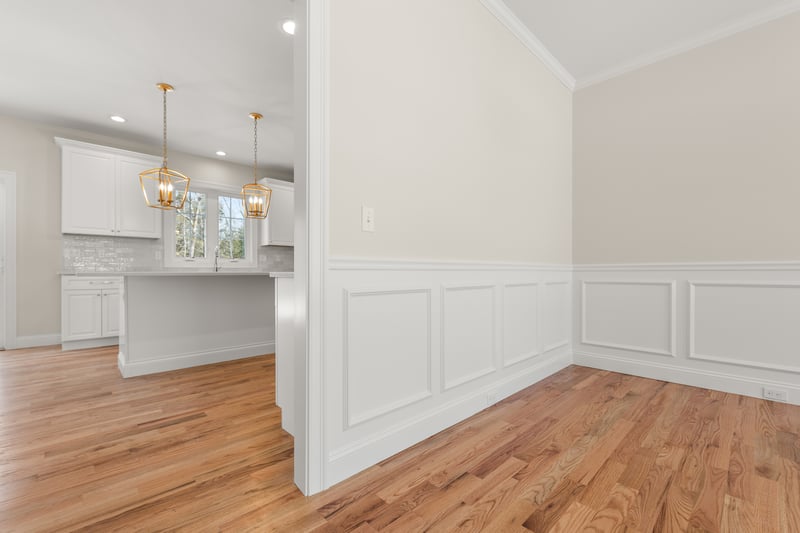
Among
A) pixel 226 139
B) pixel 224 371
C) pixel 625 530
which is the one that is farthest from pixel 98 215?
pixel 625 530

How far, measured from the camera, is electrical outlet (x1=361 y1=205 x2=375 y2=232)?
1608mm

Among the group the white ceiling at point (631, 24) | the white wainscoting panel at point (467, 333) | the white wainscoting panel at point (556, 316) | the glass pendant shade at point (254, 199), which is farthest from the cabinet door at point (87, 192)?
the white wainscoting panel at point (556, 316)

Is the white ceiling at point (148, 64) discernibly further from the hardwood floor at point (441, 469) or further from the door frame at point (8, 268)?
the hardwood floor at point (441, 469)

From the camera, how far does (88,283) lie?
4441mm

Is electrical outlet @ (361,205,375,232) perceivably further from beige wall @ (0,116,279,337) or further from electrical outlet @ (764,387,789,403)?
beige wall @ (0,116,279,337)

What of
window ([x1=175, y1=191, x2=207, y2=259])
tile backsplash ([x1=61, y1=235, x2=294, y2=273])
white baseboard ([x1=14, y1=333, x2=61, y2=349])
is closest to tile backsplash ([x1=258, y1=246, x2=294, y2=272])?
window ([x1=175, y1=191, x2=207, y2=259])

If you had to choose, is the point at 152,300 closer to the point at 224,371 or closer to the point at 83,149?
the point at 224,371

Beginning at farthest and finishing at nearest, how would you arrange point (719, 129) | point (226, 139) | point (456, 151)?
point (226, 139), point (719, 129), point (456, 151)

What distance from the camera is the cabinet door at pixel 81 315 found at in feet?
13.9

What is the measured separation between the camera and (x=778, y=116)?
2455mm

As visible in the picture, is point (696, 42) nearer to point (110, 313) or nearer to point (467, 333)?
point (467, 333)

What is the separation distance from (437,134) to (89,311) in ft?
16.3

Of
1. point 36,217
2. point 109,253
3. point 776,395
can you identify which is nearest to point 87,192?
point 36,217

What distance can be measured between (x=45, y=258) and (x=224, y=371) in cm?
316
